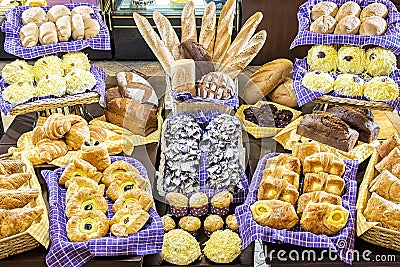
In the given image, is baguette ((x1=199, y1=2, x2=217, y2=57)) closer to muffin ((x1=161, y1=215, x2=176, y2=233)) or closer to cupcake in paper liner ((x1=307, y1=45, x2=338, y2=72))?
cupcake in paper liner ((x1=307, y1=45, x2=338, y2=72))

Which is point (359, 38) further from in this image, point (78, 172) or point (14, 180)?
point (14, 180)

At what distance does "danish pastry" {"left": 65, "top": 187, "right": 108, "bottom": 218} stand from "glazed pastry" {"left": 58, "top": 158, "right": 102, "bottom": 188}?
0.16 metres

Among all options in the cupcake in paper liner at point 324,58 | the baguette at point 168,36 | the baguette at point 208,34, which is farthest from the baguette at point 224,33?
the cupcake in paper liner at point 324,58

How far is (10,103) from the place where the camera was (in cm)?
319

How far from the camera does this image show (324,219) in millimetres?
2283

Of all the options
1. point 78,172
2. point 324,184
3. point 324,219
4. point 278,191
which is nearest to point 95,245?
point 78,172

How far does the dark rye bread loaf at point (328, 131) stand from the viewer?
313cm

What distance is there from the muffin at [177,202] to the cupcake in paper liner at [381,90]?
1.39 m

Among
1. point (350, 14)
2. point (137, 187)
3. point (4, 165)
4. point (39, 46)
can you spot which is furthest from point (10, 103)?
point (350, 14)

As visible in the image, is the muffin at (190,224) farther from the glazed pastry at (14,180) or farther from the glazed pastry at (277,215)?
the glazed pastry at (14,180)

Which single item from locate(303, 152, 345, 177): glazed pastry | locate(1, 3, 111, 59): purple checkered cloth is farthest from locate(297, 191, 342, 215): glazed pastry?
locate(1, 3, 111, 59): purple checkered cloth

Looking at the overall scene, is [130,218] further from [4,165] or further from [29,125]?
[29,125]

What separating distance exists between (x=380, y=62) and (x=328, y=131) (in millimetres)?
658

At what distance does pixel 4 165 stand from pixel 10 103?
63 centimetres
